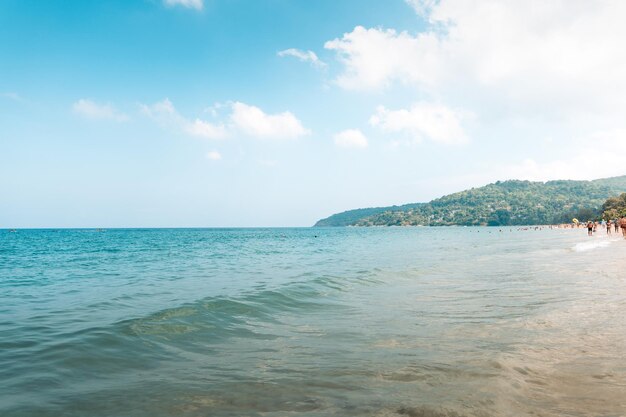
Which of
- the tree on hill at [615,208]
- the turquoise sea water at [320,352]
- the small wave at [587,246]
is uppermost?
the tree on hill at [615,208]

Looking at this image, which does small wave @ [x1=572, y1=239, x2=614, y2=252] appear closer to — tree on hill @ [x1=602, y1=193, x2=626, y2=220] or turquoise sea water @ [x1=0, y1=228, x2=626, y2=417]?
turquoise sea water @ [x1=0, y1=228, x2=626, y2=417]

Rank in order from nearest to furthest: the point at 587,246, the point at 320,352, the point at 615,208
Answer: the point at 320,352, the point at 587,246, the point at 615,208

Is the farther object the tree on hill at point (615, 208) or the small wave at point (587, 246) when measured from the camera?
the tree on hill at point (615, 208)

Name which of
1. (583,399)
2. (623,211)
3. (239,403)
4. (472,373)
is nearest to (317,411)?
(239,403)

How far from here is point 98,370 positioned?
8.10 meters

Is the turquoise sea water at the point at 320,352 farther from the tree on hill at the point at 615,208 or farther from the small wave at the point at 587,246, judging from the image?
the tree on hill at the point at 615,208

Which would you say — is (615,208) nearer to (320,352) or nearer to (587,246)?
(587,246)

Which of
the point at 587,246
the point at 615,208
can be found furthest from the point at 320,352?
the point at 615,208

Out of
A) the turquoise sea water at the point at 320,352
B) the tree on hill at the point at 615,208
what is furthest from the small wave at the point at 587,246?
the tree on hill at the point at 615,208

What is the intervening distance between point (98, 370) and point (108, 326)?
387 centimetres

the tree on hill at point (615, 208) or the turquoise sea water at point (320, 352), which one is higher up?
the tree on hill at point (615, 208)

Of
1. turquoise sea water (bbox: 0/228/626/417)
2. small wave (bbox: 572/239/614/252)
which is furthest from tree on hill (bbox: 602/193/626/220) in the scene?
turquoise sea water (bbox: 0/228/626/417)

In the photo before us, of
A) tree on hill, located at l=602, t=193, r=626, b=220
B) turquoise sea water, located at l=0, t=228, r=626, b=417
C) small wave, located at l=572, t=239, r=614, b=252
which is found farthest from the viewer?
tree on hill, located at l=602, t=193, r=626, b=220

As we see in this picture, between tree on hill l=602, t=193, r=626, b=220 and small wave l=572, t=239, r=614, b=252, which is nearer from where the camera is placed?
small wave l=572, t=239, r=614, b=252
